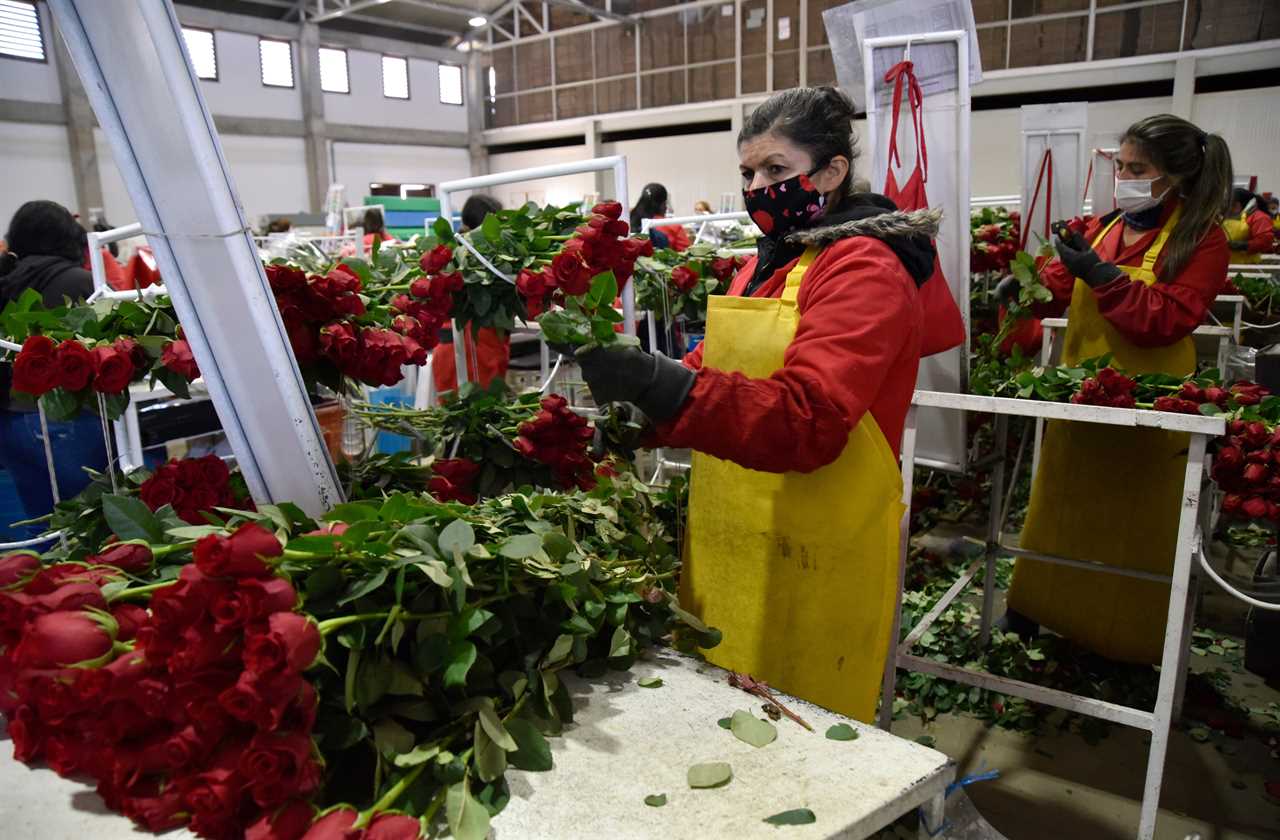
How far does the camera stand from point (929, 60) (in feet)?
7.96

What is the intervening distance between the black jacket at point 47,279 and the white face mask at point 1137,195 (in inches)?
149

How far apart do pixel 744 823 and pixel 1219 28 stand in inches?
531

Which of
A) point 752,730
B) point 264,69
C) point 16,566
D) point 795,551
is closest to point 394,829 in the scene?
point 752,730

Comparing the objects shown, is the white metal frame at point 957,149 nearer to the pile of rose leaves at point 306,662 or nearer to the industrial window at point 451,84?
the pile of rose leaves at point 306,662

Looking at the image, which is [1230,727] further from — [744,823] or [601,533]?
[744,823]

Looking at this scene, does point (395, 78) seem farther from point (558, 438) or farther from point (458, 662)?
point (458, 662)

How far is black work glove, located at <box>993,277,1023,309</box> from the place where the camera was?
11.0 feet

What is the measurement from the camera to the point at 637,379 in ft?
3.84

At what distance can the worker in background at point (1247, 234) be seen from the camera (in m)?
5.25

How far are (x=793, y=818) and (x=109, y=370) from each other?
121 cm

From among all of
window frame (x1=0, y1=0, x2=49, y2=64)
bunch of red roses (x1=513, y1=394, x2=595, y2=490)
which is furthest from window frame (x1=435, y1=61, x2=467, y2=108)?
bunch of red roses (x1=513, y1=394, x2=595, y2=490)

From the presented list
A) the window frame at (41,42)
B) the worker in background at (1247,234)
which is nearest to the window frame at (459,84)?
the window frame at (41,42)

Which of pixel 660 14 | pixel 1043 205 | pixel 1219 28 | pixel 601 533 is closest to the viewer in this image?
pixel 601 533

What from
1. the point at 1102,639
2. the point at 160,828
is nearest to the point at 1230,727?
the point at 1102,639
